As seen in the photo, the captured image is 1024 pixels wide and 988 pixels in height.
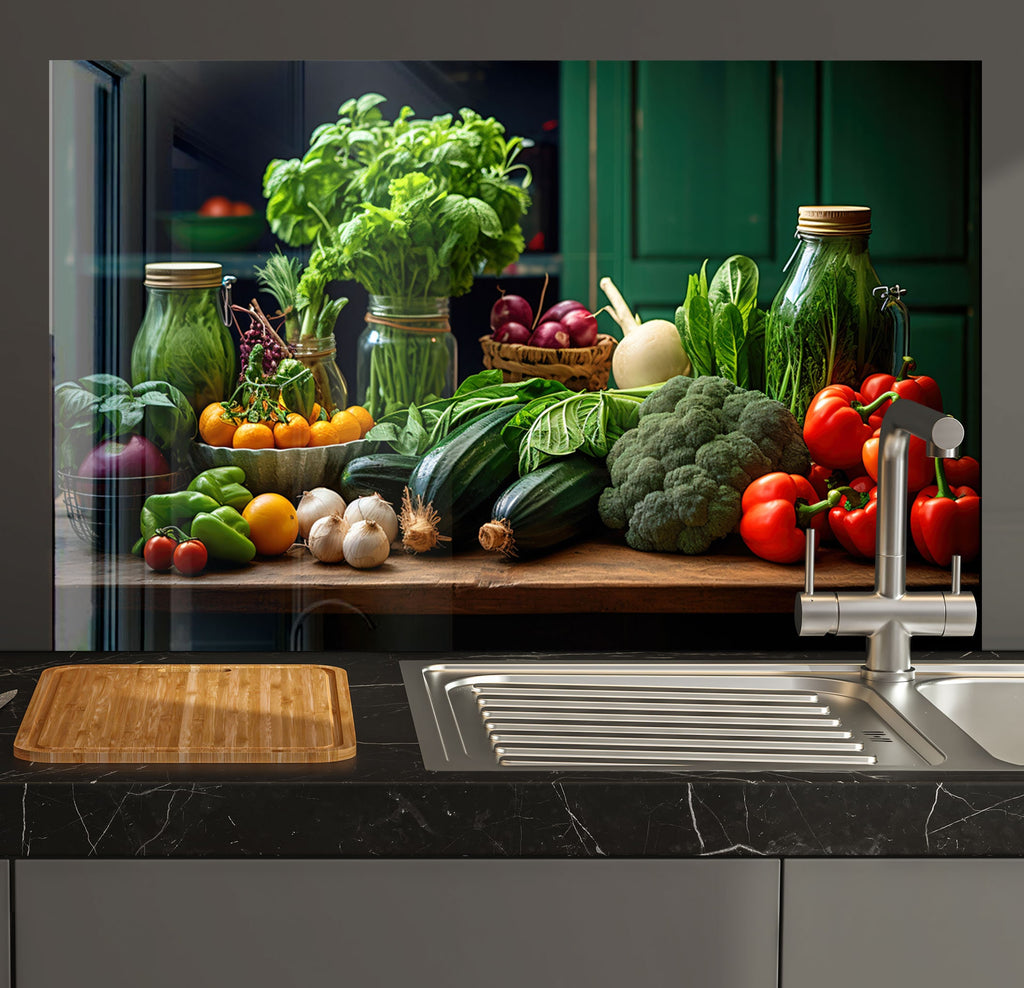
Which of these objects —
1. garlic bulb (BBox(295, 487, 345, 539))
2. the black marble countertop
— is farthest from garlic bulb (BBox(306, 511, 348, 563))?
the black marble countertop

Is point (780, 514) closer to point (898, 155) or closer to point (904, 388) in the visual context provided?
point (904, 388)

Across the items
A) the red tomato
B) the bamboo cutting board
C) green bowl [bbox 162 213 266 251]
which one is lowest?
the bamboo cutting board

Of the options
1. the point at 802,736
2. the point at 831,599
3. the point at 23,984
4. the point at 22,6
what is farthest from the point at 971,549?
the point at 22,6

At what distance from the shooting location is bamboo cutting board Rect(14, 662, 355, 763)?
1.18 meters

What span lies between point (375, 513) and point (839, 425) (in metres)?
0.58

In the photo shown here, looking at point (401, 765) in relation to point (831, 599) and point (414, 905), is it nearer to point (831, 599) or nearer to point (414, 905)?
point (414, 905)

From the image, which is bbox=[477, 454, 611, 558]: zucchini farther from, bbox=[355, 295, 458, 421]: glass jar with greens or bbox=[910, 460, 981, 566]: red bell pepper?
bbox=[910, 460, 981, 566]: red bell pepper

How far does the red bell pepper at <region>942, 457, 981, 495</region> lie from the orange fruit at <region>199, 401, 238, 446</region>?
871 mm

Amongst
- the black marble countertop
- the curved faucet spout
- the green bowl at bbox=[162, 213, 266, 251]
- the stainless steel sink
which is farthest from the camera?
the green bowl at bbox=[162, 213, 266, 251]

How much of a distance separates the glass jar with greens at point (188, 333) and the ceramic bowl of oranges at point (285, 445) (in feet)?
0.11

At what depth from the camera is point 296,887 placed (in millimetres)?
1126

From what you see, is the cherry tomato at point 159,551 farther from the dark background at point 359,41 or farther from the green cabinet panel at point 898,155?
the green cabinet panel at point 898,155

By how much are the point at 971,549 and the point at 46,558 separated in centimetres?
109

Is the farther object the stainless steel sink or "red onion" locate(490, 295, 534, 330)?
"red onion" locate(490, 295, 534, 330)
